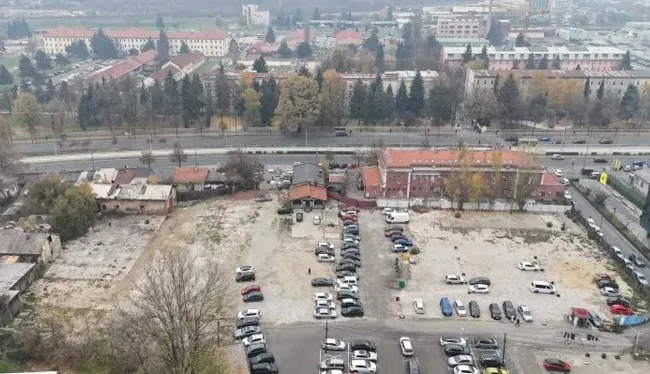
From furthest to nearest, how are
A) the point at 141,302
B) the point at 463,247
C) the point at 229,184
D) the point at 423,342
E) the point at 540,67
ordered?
the point at 540,67, the point at 229,184, the point at 463,247, the point at 141,302, the point at 423,342

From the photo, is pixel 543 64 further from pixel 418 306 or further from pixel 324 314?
pixel 324 314

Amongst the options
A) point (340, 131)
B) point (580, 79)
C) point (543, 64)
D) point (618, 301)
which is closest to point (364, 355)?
point (618, 301)

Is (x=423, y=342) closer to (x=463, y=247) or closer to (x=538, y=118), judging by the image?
(x=463, y=247)

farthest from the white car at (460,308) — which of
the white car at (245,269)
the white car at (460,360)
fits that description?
the white car at (245,269)

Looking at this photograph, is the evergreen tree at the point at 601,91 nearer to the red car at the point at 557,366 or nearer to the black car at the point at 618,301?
the black car at the point at 618,301

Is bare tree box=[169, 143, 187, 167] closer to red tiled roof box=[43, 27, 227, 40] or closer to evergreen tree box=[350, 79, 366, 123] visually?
evergreen tree box=[350, 79, 366, 123]

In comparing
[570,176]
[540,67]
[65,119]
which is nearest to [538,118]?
[570,176]
